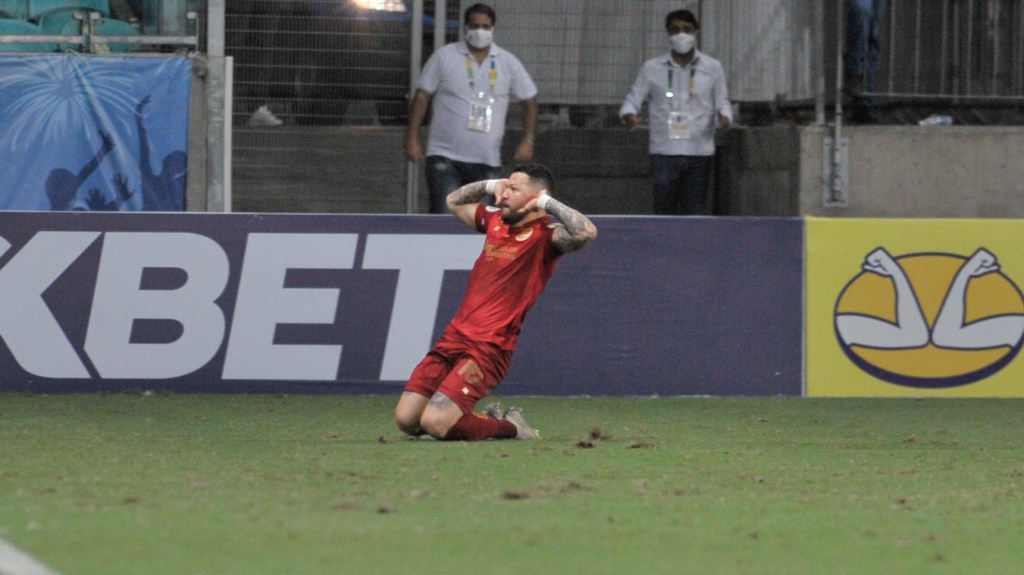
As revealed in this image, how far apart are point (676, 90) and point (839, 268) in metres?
2.67

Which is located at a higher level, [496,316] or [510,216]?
[510,216]

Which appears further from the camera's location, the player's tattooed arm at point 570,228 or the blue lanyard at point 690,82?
the blue lanyard at point 690,82

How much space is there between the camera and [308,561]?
5.48m

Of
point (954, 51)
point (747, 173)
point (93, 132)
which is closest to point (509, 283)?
point (93, 132)

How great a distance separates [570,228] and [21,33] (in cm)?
644

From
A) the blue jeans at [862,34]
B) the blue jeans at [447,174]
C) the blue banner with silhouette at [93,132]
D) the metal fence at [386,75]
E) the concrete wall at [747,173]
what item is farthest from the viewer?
the metal fence at [386,75]

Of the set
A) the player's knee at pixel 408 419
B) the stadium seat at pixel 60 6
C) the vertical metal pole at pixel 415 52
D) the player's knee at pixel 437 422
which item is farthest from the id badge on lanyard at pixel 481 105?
the player's knee at pixel 437 422

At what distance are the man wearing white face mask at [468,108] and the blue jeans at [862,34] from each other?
9.57 ft

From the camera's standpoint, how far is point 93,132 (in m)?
13.5

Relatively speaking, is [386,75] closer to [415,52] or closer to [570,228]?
[415,52]

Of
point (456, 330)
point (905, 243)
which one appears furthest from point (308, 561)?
point (905, 243)

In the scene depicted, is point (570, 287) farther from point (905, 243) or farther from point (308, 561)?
point (308, 561)

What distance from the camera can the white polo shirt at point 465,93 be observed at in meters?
14.2

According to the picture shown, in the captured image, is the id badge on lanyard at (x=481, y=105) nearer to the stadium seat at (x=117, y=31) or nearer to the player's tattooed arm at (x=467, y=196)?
the stadium seat at (x=117, y=31)
